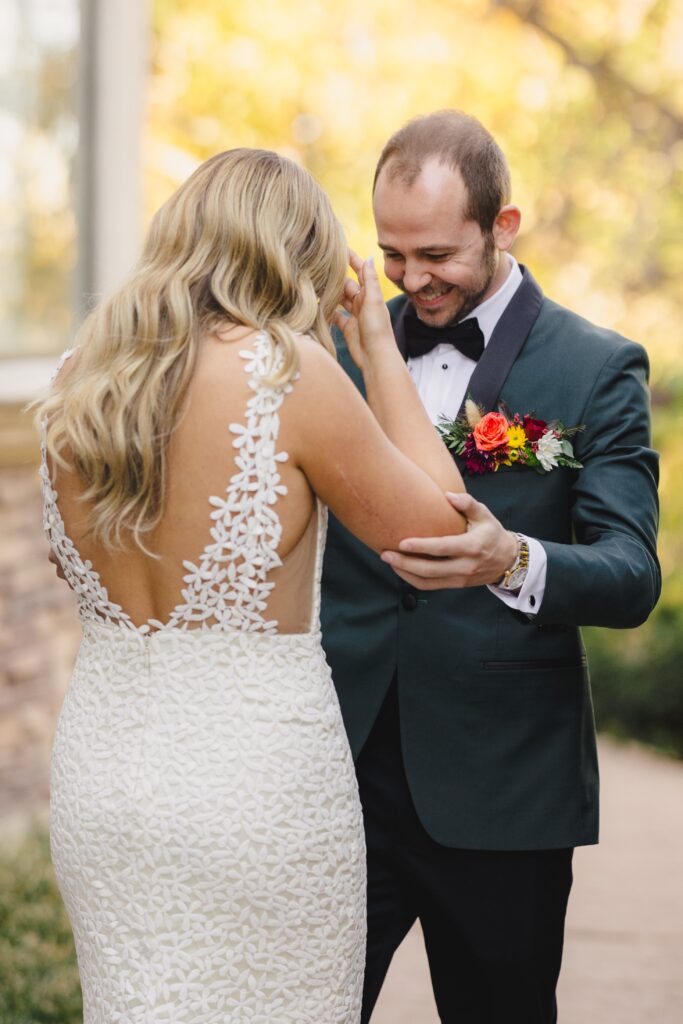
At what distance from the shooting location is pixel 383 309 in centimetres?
258

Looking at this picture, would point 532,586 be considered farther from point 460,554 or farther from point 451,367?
point 451,367

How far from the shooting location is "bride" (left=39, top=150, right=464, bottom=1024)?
7.34 ft

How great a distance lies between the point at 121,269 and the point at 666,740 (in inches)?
183

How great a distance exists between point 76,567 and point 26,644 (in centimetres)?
374

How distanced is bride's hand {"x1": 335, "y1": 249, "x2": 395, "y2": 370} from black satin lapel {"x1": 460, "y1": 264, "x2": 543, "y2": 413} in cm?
33

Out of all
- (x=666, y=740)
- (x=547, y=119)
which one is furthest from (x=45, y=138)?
(x=547, y=119)

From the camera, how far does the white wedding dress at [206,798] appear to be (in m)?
2.33

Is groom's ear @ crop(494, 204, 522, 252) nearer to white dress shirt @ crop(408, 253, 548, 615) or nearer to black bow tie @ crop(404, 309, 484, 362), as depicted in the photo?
white dress shirt @ crop(408, 253, 548, 615)

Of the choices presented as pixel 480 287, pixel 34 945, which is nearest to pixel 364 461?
pixel 480 287

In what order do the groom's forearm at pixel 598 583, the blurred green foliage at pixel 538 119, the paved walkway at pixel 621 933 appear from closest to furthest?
the groom's forearm at pixel 598 583 → the paved walkway at pixel 621 933 → the blurred green foliage at pixel 538 119

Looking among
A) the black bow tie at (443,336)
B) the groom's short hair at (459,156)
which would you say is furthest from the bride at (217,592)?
the groom's short hair at (459,156)

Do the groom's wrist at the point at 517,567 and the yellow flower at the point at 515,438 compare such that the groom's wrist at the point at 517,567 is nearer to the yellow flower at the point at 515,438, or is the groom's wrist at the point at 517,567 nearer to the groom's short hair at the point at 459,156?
the yellow flower at the point at 515,438

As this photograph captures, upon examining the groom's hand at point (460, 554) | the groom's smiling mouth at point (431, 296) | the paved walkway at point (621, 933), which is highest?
the groom's smiling mouth at point (431, 296)

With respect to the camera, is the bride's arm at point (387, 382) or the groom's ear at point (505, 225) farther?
the groom's ear at point (505, 225)
